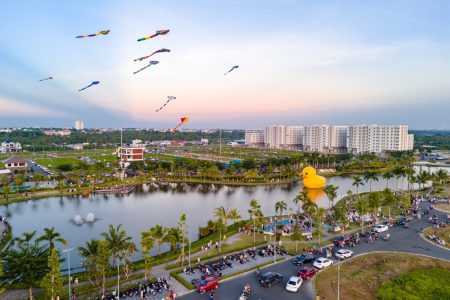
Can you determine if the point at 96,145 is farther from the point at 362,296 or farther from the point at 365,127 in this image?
the point at 362,296

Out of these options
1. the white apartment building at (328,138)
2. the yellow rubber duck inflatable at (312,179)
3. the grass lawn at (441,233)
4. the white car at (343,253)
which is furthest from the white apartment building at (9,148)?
the grass lawn at (441,233)

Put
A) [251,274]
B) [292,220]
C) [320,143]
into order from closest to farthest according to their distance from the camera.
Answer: [251,274]
[292,220]
[320,143]

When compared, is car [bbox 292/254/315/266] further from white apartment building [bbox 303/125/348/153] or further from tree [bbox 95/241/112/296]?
white apartment building [bbox 303/125/348/153]

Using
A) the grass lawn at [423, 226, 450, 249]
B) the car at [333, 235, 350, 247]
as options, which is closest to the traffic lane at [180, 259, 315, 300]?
the car at [333, 235, 350, 247]

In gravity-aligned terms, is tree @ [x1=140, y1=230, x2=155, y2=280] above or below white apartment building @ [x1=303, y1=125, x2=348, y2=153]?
below

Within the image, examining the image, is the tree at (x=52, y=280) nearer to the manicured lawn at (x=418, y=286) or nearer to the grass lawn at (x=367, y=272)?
the grass lawn at (x=367, y=272)

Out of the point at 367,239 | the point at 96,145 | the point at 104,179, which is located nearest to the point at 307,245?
the point at 367,239
